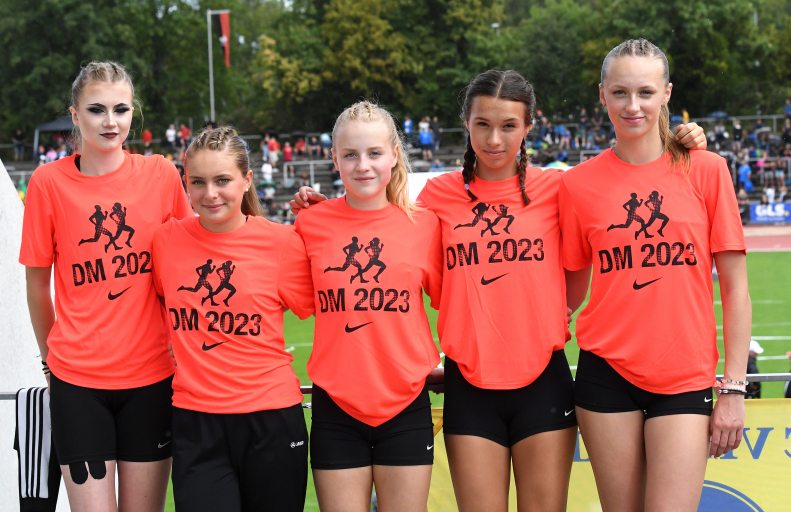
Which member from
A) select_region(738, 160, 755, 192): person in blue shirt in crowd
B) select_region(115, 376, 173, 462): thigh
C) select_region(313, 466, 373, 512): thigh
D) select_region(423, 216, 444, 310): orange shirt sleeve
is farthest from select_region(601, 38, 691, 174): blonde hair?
select_region(738, 160, 755, 192): person in blue shirt in crowd

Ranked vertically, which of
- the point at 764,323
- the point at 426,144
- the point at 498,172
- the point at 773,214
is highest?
the point at 426,144

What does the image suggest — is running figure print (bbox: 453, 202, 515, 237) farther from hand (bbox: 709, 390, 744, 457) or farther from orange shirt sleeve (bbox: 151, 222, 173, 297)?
orange shirt sleeve (bbox: 151, 222, 173, 297)

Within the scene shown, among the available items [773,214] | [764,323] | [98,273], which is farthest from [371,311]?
[773,214]

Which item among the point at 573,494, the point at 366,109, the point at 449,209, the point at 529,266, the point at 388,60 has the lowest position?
the point at 573,494

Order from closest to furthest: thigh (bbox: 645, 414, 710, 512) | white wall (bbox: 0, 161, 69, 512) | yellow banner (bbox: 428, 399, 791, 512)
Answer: thigh (bbox: 645, 414, 710, 512), yellow banner (bbox: 428, 399, 791, 512), white wall (bbox: 0, 161, 69, 512)

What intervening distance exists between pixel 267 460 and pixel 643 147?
197 cm

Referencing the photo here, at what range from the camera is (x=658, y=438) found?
2.99 metres

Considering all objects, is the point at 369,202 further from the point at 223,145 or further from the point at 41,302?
the point at 41,302

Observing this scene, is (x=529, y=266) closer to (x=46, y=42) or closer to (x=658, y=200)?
(x=658, y=200)

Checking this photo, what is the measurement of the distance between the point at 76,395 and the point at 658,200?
2.49m

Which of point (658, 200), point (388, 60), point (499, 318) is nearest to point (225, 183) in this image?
point (499, 318)

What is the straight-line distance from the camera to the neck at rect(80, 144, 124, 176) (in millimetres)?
3342

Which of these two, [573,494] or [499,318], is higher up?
[499,318]

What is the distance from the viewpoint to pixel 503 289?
3.14m
